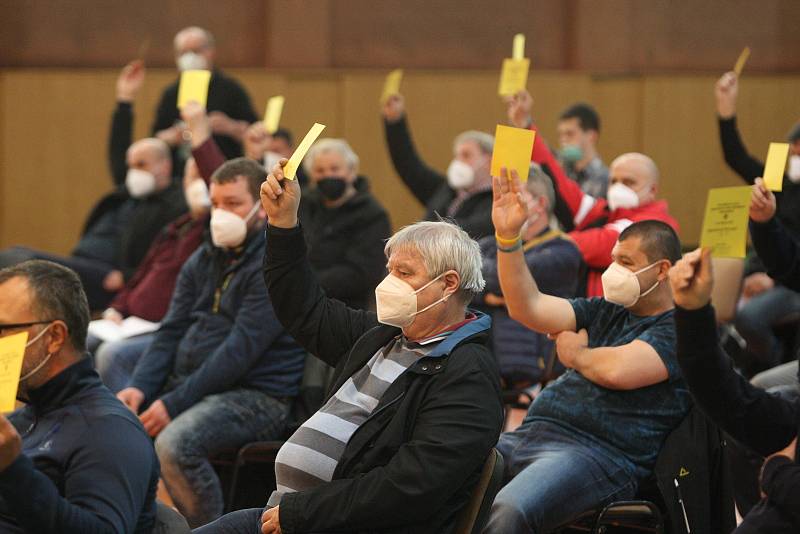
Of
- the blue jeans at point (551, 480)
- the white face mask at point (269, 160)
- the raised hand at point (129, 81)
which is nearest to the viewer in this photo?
the blue jeans at point (551, 480)

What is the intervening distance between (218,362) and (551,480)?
56.0 inches

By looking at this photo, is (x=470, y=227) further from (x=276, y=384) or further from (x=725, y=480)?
(x=725, y=480)

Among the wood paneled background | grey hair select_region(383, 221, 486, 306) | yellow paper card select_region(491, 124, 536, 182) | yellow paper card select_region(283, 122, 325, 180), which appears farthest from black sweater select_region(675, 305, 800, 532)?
the wood paneled background

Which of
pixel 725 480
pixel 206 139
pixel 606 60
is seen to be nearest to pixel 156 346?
pixel 206 139

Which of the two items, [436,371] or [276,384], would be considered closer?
[436,371]

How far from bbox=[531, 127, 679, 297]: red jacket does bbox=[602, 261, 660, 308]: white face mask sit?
103 cm

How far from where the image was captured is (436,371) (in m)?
2.75

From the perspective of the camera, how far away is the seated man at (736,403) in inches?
99.2

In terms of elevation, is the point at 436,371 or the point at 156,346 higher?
the point at 436,371

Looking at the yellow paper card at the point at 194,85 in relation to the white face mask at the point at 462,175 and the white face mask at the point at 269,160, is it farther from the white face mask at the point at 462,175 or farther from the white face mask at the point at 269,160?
the white face mask at the point at 269,160

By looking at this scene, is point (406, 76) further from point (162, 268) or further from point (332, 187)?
point (162, 268)

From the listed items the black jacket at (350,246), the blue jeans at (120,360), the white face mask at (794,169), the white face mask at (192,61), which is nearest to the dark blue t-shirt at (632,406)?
the black jacket at (350,246)

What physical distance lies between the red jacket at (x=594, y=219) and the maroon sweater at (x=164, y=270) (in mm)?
1630

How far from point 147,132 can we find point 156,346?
424 cm
